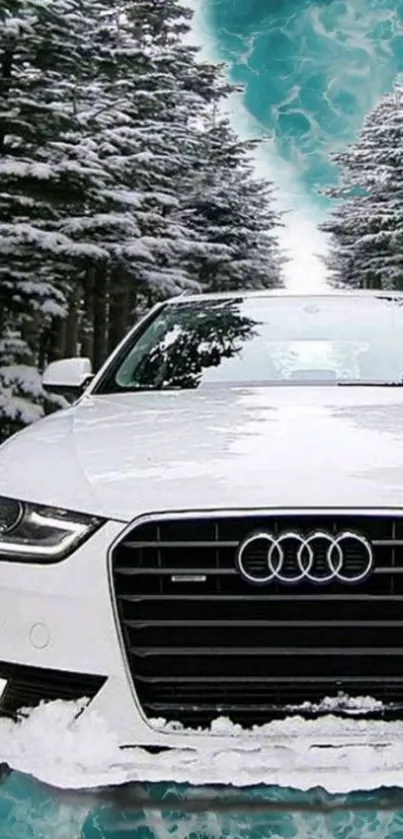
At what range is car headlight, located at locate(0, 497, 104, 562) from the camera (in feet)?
6.07

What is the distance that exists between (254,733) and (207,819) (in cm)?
17

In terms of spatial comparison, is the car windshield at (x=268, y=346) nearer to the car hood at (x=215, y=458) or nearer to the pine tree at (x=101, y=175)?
the car hood at (x=215, y=458)

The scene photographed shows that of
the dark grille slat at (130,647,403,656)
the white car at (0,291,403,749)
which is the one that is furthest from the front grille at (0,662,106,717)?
the dark grille slat at (130,647,403,656)

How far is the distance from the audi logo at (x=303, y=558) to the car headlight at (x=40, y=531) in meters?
0.29

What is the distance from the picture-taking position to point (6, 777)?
1648mm

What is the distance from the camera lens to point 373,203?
29.8 meters

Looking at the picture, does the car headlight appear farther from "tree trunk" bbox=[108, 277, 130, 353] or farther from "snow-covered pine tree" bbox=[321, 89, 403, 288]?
"snow-covered pine tree" bbox=[321, 89, 403, 288]

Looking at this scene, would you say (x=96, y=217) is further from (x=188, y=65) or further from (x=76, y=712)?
(x=76, y=712)

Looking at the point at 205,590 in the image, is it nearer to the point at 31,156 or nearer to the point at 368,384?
the point at 368,384

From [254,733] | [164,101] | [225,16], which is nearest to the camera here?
[254,733]

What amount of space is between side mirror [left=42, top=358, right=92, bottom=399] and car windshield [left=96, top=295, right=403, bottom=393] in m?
0.17

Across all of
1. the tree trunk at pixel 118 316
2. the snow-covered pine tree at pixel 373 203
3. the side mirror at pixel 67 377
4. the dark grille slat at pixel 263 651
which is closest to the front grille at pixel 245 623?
the dark grille slat at pixel 263 651

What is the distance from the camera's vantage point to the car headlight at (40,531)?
6.07 ft

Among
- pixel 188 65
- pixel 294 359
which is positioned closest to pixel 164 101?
pixel 188 65
